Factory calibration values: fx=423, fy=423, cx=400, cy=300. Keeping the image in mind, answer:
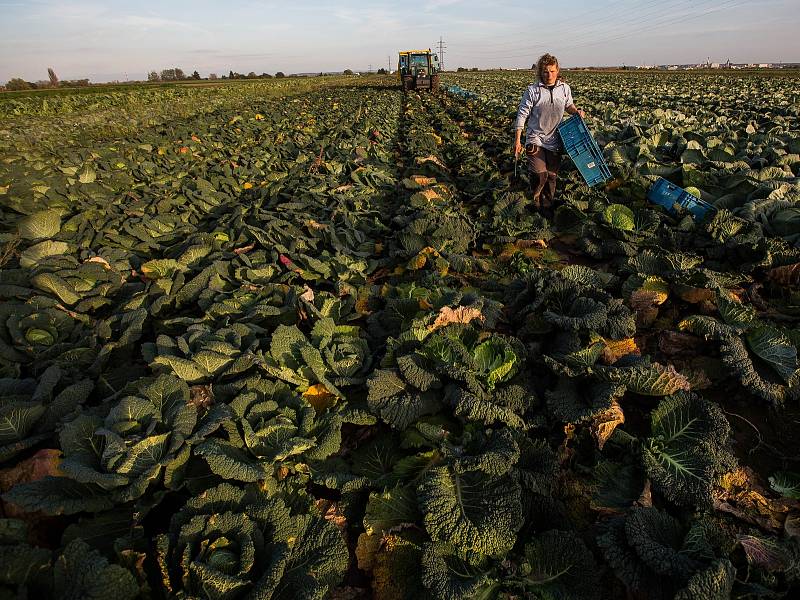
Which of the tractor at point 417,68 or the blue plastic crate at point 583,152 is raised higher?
the tractor at point 417,68

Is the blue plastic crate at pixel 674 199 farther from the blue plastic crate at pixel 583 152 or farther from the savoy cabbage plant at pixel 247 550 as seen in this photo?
the savoy cabbage plant at pixel 247 550

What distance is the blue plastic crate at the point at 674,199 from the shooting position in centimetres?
582

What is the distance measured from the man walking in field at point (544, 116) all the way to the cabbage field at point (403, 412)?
64.6 inches

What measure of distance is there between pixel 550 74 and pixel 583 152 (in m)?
1.44

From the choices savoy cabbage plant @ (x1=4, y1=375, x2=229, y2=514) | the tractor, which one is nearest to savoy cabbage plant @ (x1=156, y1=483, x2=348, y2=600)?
savoy cabbage plant @ (x1=4, y1=375, x2=229, y2=514)

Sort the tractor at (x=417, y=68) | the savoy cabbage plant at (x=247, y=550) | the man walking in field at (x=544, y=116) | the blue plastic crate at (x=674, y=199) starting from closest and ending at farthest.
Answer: the savoy cabbage plant at (x=247, y=550) < the blue plastic crate at (x=674, y=199) < the man walking in field at (x=544, y=116) < the tractor at (x=417, y=68)

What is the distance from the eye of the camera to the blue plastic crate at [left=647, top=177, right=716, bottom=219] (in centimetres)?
582

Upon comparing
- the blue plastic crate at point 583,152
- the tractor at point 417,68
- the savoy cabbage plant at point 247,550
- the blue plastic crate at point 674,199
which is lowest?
the savoy cabbage plant at point 247,550

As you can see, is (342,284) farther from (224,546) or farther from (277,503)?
(224,546)

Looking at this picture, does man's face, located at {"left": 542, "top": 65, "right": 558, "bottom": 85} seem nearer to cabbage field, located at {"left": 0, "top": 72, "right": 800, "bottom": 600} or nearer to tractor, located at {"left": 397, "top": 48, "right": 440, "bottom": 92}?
cabbage field, located at {"left": 0, "top": 72, "right": 800, "bottom": 600}

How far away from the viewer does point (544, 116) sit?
675 cm

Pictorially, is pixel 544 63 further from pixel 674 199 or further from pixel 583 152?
pixel 674 199

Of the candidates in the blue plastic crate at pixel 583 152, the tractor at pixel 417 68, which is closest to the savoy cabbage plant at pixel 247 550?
the blue plastic crate at pixel 583 152

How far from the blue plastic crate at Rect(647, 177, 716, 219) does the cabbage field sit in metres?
0.52
